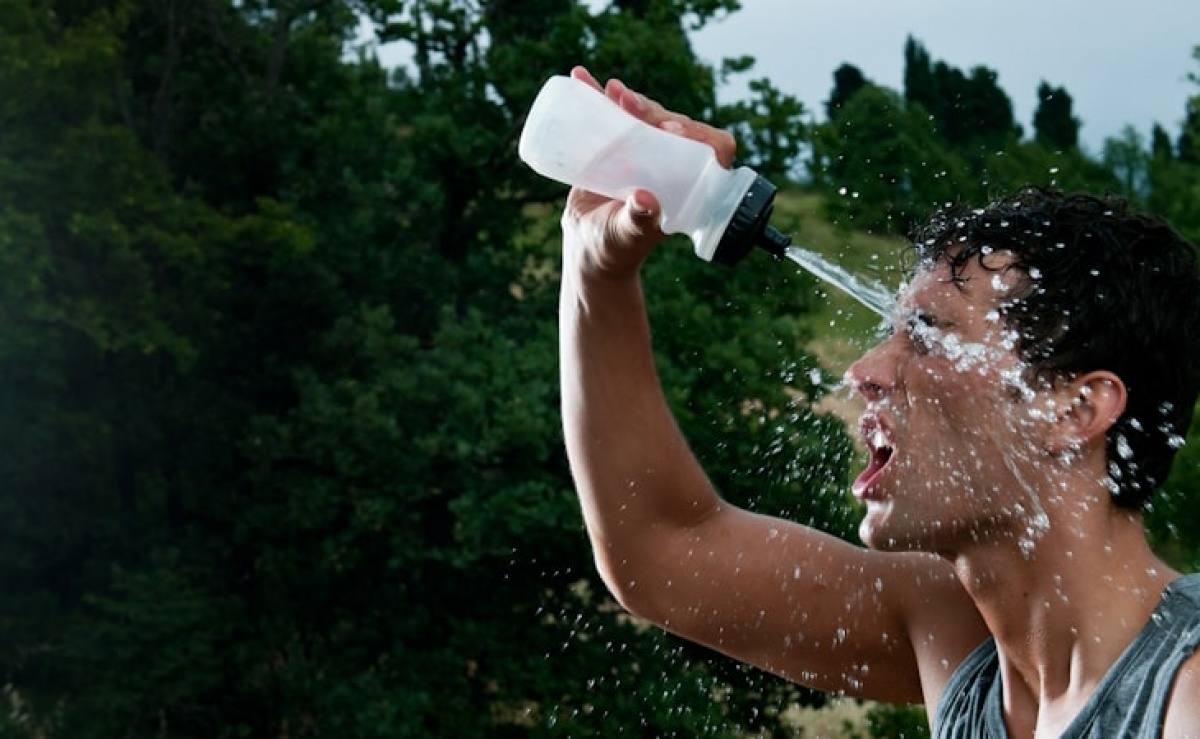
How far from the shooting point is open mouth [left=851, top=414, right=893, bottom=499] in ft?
7.05

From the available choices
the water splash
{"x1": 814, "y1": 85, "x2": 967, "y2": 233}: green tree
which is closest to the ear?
the water splash

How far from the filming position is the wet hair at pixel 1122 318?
211 cm

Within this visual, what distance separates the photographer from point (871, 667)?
96.9 inches

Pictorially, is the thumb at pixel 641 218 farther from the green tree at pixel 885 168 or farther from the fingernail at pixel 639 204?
the green tree at pixel 885 168

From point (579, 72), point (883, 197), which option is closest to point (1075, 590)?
point (579, 72)

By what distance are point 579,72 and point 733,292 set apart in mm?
9263

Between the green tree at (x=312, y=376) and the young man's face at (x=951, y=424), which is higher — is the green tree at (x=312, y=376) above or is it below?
below

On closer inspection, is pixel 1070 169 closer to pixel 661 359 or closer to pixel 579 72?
pixel 661 359

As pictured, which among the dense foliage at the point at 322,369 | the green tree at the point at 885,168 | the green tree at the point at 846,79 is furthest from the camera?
the green tree at the point at 846,79

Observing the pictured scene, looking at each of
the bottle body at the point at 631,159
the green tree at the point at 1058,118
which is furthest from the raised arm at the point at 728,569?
the green tree at the point at 1058,118

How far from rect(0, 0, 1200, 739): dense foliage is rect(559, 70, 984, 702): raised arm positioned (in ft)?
24.2

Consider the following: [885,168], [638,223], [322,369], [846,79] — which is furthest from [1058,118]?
[638,223]

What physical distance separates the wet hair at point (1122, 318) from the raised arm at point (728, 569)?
14.8 inches

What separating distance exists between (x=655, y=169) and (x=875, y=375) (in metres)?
0.40
